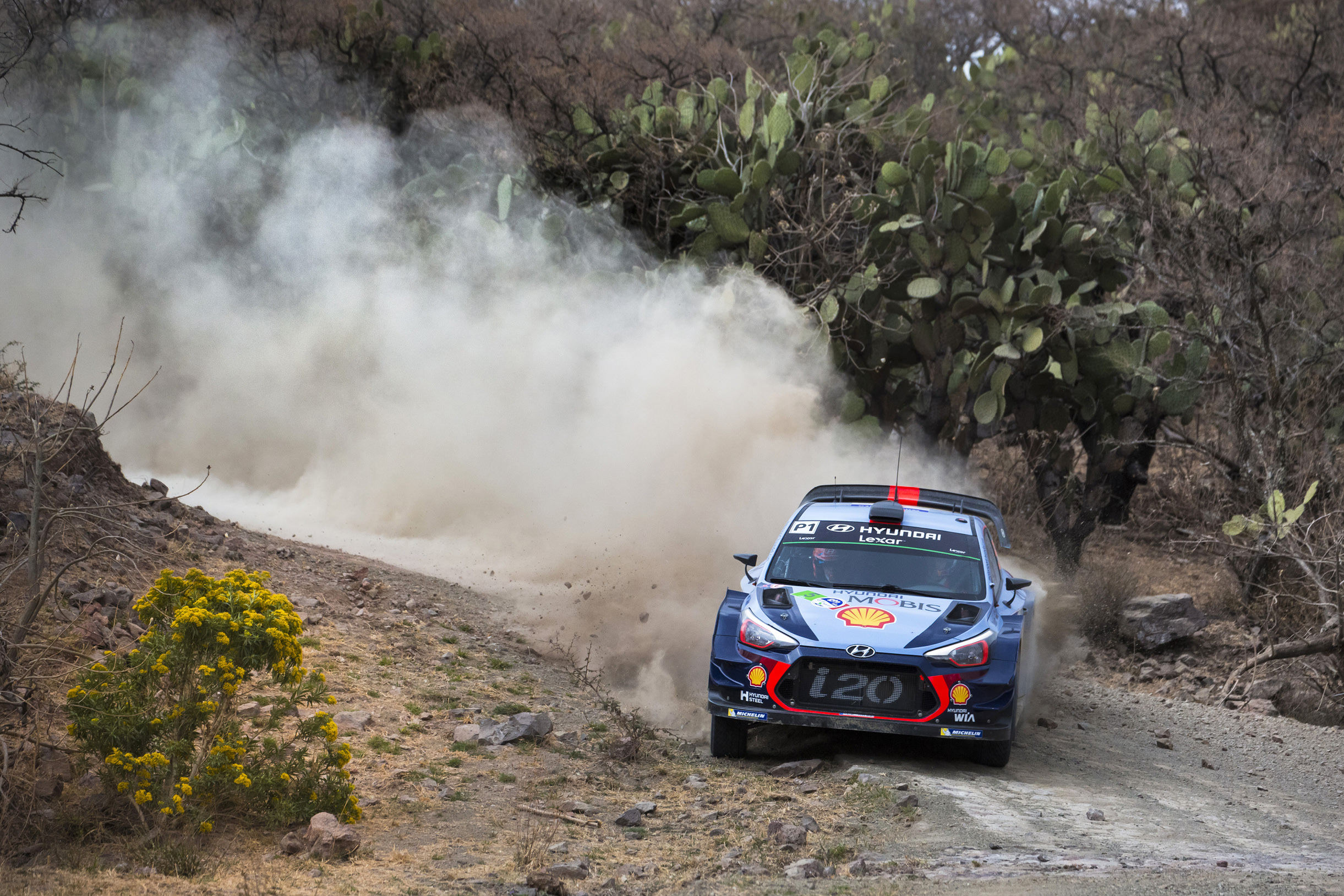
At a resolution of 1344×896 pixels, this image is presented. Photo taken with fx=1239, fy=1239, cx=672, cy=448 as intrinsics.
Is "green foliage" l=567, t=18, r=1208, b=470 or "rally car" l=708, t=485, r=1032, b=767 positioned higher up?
"green foliage" l=567, t=18, r=1208, b=470

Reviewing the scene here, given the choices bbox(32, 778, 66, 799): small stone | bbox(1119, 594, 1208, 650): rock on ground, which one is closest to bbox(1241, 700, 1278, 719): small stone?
bbox(1119, 594, 1208, 650): rock on ground

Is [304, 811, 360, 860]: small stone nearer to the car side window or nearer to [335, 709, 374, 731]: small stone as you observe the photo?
[335, 709, 374, 731]: small stone

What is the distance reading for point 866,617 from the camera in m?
7.12

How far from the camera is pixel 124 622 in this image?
25.6ft

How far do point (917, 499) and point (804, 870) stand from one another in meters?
3.83

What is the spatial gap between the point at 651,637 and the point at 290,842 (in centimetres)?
475

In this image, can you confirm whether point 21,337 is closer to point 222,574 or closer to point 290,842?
point 222,574

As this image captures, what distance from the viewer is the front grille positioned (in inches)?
268

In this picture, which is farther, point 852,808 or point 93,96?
point 93,96

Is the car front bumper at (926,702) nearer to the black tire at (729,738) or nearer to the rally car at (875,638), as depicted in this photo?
the rally car at (875,638)

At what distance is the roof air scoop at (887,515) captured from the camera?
8.09 metres

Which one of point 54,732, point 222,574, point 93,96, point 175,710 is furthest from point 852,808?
point 93,96

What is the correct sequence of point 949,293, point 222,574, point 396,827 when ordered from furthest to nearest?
point 949,293
point 222,574
point 396,827

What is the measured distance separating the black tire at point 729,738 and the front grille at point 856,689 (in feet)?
1.67
